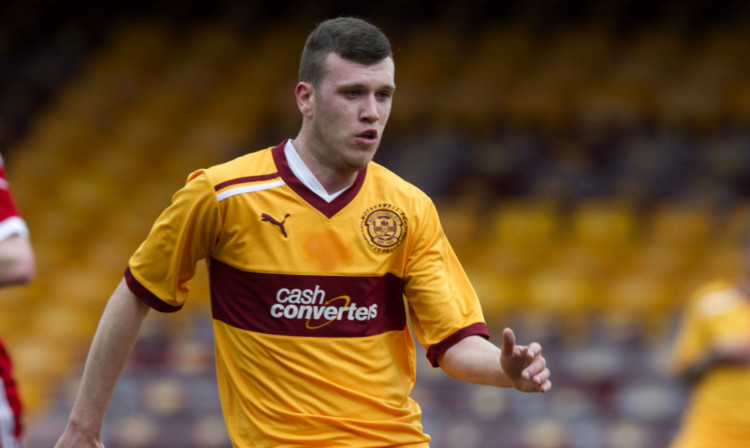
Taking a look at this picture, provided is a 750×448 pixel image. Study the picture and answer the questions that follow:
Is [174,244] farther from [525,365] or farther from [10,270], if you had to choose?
[525,365]

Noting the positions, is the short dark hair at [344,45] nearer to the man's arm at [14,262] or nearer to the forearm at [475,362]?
the forearm at [475,362]

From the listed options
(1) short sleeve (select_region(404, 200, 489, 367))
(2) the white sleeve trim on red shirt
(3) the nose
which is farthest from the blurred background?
(2) the white sleeve trim on red shirt

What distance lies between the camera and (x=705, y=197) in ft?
33.8

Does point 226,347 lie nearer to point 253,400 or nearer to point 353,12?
point 253,400

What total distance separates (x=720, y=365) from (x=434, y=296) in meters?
2.50

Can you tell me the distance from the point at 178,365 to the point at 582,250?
396 centimetres

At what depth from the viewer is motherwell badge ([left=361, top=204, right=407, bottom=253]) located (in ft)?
11.2

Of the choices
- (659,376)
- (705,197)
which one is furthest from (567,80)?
(659,376)

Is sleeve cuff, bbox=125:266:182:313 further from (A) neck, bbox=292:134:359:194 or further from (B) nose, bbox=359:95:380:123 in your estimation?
(B) nose, bbox=359:95:380:123

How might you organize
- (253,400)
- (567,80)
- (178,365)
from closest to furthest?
(253,400) → (178,365) → (567,80)

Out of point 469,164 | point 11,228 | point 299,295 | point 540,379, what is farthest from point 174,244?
point 469,164

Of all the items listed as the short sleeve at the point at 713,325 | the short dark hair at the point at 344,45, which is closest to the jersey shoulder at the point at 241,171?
the short dark hair at the point at 344,45

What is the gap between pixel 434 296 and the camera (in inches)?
137

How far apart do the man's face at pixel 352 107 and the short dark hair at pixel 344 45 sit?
2 centimetres
